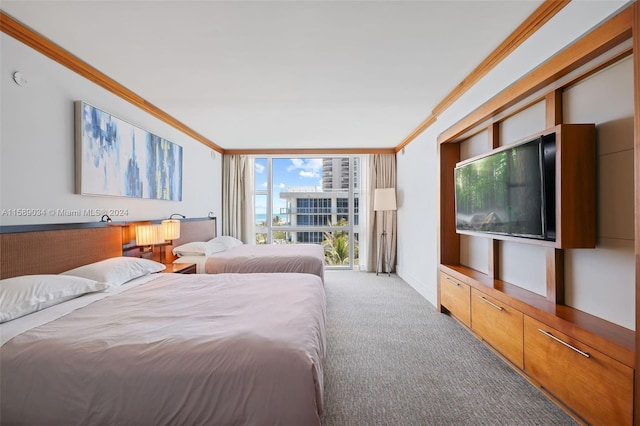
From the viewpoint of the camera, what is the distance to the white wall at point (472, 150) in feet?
5.20

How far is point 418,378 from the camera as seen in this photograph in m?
2.10

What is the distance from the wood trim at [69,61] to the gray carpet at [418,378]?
3234 millimetres

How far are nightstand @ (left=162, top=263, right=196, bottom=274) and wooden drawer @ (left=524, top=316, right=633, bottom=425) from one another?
3198mm

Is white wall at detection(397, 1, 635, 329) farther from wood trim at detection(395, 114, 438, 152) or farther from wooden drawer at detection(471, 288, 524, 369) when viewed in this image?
wooden drawer at detection(471, 288, 524, 369)

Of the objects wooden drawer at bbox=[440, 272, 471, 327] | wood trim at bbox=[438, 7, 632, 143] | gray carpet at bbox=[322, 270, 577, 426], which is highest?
wood trim at bbox=[438, 7, 632, 143]

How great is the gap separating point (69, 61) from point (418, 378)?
372 centimetres

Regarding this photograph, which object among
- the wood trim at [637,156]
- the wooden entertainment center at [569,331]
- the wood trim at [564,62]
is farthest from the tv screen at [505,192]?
the wood trim at [637,156]

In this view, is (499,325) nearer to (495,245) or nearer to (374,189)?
(495,245)

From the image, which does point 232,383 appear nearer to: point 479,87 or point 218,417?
point 218,417

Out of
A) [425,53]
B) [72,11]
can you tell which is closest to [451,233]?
[425,53]

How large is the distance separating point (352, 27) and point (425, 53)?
27.8 inches

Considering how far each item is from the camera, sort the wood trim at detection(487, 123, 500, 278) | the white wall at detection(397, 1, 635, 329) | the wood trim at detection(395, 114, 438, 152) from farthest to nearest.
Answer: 1. the wood trim at detection(395, 114, 438, 152)
2. the wood trim at detection(487, 123, 500, 278)
3. the white wall at detection(397, 1, 635, 329)

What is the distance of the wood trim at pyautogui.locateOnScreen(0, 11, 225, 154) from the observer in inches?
74.7

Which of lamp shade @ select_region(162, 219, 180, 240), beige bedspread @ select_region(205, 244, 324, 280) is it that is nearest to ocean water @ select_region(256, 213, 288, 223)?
beige bedspread @ select_region(205, 244, 324, 280)
